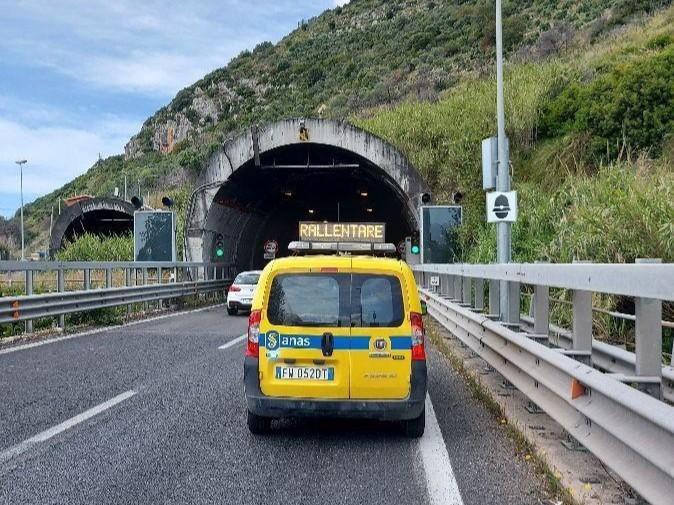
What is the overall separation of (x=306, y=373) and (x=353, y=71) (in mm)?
82955

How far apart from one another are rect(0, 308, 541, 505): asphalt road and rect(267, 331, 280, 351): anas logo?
34.2 inches

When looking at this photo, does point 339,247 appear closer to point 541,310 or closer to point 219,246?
point 219,246

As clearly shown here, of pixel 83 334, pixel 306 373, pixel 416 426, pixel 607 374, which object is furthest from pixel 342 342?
pixel 83 334

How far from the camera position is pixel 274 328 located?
6.48 m

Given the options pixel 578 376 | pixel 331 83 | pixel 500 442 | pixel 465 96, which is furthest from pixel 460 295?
pixel 331 83

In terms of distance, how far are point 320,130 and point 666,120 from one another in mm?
12067

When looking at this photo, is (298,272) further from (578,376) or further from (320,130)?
(320,130)

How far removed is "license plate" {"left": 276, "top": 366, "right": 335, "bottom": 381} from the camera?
6.38 metres

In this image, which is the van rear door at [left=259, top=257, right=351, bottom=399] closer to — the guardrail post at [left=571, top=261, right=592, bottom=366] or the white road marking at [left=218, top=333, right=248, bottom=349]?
the guardrail post at [left=571, top=261, right=592, bottom=366]

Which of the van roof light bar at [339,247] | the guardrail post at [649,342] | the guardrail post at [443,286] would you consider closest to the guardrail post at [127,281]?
the van roof light bar at [339,247]

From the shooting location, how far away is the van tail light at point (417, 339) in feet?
21.2

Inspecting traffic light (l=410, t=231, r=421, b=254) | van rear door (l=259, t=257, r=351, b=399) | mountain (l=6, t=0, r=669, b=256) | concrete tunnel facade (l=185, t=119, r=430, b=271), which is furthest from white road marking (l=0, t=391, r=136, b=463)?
mountain (l=6, t=0, r=669, b=256)

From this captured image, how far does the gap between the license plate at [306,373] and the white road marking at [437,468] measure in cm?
105

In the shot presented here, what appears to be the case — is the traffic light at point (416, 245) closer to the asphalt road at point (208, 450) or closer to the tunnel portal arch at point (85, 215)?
the asphalt road at point (208, 450)
